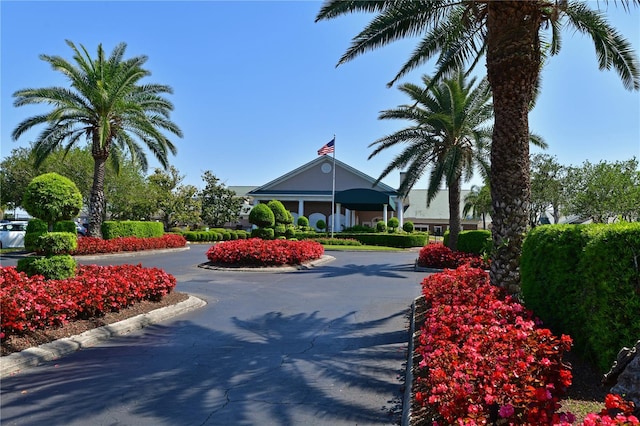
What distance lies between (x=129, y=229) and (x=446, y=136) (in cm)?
1857

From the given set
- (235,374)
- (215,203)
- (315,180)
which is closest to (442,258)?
(235,374)

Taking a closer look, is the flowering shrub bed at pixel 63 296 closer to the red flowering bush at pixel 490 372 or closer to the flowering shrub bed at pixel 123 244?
the red flowering bush at pixel 490 372

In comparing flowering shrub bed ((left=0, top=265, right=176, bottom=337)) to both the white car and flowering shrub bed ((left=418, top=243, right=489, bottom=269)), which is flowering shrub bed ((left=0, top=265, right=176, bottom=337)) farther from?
the white car

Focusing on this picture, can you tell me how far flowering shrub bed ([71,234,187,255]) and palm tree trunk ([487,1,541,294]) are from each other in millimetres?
19151

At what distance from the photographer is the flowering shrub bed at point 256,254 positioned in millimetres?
17328

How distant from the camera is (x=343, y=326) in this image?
8039 mm

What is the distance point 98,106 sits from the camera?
73.4 feet

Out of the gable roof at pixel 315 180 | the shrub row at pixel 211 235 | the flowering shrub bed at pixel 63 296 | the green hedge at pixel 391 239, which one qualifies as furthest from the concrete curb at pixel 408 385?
the gable roof at pixel 315 180

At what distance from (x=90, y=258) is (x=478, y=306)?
19.3 meters

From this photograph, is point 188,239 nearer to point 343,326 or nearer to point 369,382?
point 343,326

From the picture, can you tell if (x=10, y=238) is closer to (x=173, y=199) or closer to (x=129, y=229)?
(x=129, y=229)

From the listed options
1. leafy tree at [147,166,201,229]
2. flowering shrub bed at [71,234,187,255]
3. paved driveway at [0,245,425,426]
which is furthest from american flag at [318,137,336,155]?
paved driveway at [0,245,425,426]

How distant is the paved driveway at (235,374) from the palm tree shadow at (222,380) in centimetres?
1

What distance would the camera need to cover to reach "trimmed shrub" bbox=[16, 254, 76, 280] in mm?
8461
